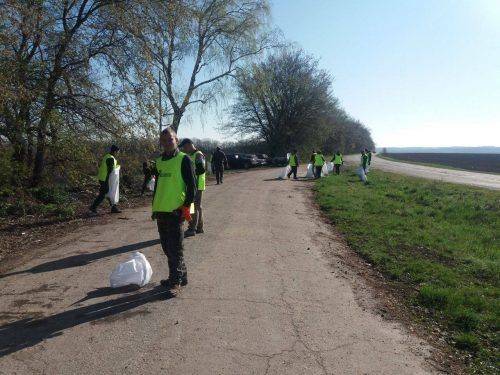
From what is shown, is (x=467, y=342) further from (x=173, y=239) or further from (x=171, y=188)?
(x=171, y=188)

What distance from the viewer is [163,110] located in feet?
42.0

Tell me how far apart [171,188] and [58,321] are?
1.90m

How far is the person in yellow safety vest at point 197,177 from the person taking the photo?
7.71 metres

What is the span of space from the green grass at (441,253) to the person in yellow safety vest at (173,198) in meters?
3.04

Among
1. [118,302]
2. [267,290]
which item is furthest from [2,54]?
[267,290]

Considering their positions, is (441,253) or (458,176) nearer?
(441,253)

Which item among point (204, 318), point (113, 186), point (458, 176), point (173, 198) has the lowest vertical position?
point (458, 176)

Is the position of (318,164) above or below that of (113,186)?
below

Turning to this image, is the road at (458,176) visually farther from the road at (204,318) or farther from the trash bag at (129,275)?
the trash bag at (129,275)

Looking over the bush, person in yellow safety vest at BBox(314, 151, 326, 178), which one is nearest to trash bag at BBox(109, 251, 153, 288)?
the bush

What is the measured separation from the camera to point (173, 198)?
521cm

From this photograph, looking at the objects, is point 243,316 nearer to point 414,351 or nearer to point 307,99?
point 414,351

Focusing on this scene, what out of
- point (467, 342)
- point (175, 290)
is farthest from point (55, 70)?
point (467, 342)

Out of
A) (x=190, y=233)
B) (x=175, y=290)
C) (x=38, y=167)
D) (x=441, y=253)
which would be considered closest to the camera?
(x=175, y=290)
